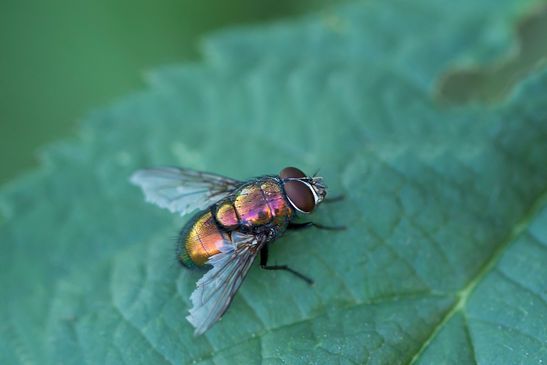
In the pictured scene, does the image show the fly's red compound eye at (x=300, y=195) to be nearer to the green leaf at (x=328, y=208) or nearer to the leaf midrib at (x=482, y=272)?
the green leaf at (x=328, y=208)

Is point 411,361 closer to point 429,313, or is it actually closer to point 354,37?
point 429,313

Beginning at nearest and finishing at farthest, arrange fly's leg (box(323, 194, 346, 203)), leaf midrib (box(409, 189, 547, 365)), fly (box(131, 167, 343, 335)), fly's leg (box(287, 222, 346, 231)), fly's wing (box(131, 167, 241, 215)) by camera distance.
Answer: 1. leaf midrib (box(409, 189, 547, 365))
2. fly (box(131, 167, 343, 335))
3. fly's leg (box(287, 222, 346, 231))
4. fly's leg (box(323, 194, 346, 203))
5. fly's wing (box(131, 167, 241, 215))

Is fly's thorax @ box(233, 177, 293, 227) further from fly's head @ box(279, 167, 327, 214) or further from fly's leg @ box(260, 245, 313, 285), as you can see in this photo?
fly's leg @ box(260, 245, 313, 285)

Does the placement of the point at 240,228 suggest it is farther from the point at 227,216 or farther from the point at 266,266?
the point at 266,266

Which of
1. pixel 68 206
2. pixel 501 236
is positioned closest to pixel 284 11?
pixel 68 206

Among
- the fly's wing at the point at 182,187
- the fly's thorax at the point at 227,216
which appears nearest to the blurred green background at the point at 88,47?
the fly's wing at the point at 182,187

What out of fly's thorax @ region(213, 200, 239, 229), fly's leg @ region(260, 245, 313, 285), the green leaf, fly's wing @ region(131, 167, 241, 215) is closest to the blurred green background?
the green leaf
